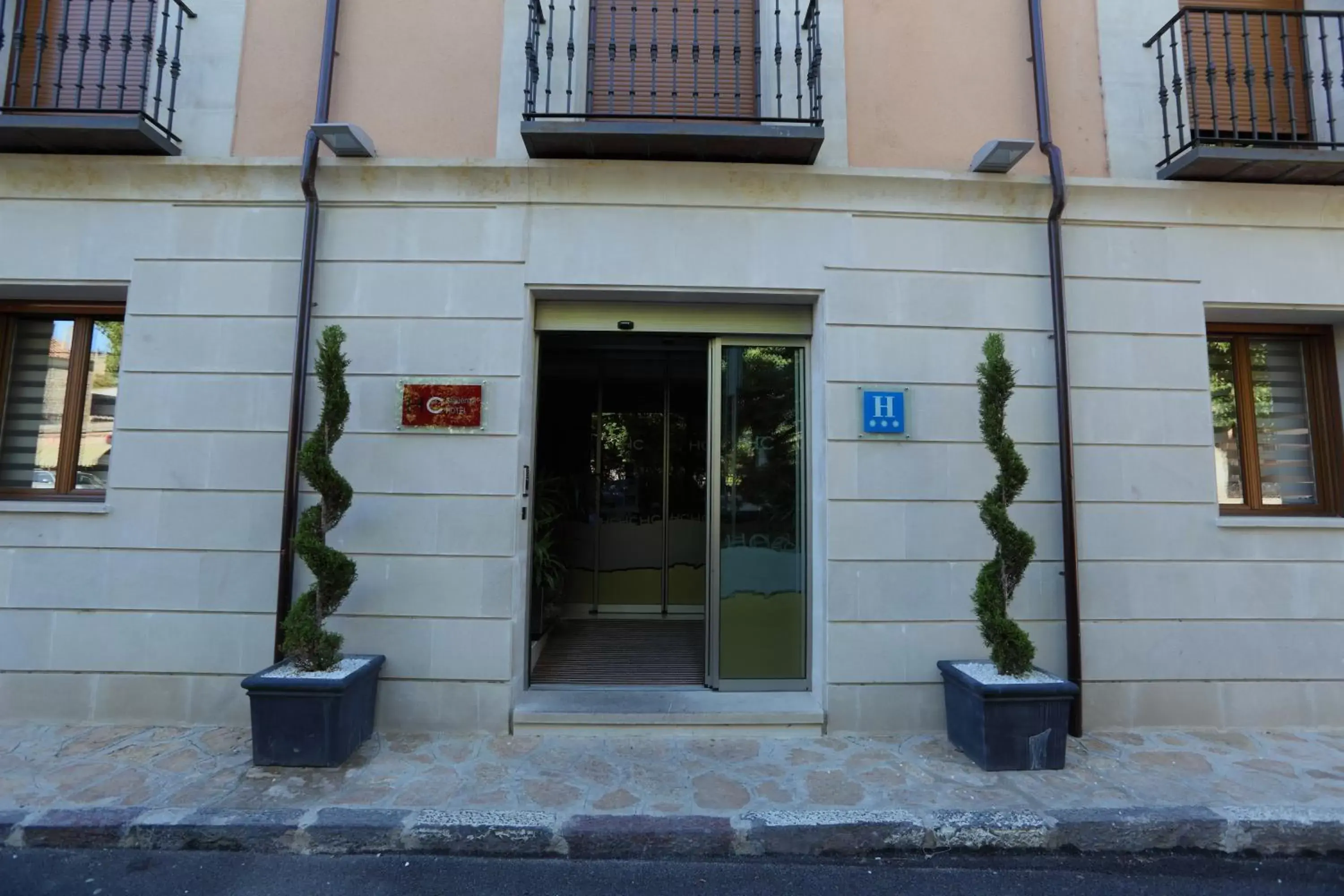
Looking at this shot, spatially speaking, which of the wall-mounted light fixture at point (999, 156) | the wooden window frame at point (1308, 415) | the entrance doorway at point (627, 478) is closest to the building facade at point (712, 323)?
the wooden window frame at point (1308, 415)

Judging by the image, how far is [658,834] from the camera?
312 cm

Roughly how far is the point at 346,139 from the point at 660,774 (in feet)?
14.4

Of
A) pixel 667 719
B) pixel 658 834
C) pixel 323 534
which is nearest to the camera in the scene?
pixel 658 834

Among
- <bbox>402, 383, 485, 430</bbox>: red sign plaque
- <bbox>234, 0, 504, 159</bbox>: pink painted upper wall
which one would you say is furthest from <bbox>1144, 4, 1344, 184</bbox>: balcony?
<bbox>402, 383, 485, 430</bbox>: red sign plaque

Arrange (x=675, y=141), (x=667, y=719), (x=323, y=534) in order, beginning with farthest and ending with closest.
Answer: (x=675, y=141), (x=667, y=719), (x=323, y=534)

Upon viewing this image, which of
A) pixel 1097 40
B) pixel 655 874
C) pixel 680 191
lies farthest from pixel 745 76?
pixel 655 874

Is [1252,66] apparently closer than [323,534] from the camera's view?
No

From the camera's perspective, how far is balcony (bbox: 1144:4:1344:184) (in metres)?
4.54

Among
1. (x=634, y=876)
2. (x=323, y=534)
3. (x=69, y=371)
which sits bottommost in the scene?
(x=634, y=876)

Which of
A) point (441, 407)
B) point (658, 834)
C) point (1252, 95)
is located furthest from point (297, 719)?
point (1252, 95)

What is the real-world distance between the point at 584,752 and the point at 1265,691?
4488 mm

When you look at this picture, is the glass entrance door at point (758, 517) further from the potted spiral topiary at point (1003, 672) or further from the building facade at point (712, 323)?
the potted spiral topiary at point (1003, 672)

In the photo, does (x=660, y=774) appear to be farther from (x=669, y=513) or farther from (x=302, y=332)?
(x=669, y=513)

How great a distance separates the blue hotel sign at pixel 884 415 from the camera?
449 cm
